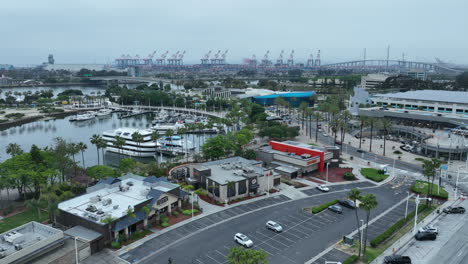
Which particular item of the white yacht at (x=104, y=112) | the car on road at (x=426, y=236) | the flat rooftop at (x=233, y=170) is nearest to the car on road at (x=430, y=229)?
the car on road at (x=426, y=236)

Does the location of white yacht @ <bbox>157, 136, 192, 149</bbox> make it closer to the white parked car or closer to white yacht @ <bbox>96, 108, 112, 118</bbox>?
the white parked car

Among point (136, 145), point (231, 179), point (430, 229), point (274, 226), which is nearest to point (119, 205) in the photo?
point (231, 179)

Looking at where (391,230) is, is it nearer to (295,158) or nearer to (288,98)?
(295,158)

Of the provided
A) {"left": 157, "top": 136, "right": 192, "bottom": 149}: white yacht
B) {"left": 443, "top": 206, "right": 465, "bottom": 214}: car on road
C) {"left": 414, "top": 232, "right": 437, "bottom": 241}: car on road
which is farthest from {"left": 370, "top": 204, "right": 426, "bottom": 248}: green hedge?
{"left": 157, "top": 136, "right": 192, "bottom": 149}: white yacht

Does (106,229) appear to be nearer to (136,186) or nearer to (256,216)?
(136,186)

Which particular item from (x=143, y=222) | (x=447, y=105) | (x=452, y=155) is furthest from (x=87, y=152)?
(x=447, y=105)
